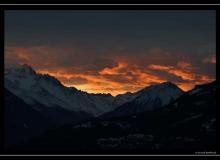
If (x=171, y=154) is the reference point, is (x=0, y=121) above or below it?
above

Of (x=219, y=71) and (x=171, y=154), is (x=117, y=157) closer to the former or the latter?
(x=171, y=154)

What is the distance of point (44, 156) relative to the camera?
34.8 metres

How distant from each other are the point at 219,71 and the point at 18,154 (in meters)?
15.9
